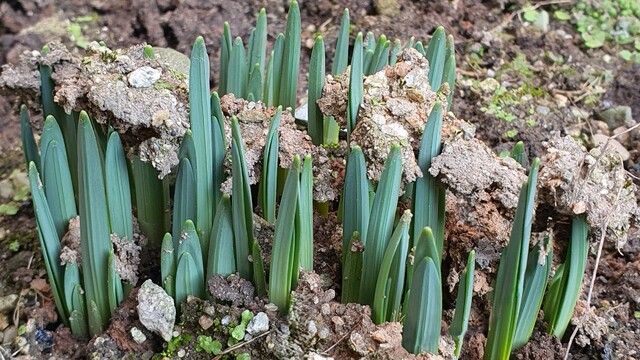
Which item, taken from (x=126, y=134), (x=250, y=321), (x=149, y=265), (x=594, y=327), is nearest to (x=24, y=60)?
(x=126, y=134)

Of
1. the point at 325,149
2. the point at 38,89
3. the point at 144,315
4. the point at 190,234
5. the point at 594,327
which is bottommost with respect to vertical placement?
the point at 594,327

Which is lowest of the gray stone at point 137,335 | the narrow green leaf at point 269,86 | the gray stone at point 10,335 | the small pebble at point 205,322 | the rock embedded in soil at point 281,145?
the gray stone at point 10,335

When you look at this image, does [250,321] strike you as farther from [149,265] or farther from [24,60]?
[24,60]

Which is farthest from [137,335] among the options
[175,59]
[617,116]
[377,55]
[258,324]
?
[617,116]

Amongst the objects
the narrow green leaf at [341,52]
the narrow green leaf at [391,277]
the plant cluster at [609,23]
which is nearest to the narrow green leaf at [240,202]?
the narrow green leaf at [391,277]

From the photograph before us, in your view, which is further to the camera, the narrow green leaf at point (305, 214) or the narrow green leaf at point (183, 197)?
the narrow green leaf at point (183, 197)

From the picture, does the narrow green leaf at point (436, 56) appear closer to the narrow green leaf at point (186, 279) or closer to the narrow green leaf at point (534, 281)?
the narrow green leaf at point (534, 281)
